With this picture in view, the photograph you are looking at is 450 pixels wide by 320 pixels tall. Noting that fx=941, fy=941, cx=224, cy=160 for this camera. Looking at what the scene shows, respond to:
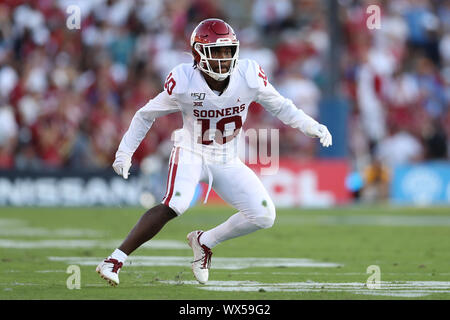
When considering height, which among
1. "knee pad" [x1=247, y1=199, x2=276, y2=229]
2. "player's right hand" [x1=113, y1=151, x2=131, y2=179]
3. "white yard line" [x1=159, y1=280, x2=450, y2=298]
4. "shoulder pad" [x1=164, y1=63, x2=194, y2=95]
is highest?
"shoulder pad" [x1=164, y1=63, x2=194, y2=95]

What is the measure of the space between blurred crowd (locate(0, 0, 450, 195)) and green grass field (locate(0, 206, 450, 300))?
5.30 ft

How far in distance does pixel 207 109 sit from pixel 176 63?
9.75 meters

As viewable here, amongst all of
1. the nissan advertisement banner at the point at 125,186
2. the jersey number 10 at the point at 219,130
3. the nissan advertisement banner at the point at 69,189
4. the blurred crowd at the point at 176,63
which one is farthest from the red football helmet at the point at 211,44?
the nissan advertisement banner at the point at 69,189

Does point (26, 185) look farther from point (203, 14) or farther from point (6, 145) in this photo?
point (203, 14)

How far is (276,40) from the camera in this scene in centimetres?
1728

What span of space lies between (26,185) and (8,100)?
1498mm

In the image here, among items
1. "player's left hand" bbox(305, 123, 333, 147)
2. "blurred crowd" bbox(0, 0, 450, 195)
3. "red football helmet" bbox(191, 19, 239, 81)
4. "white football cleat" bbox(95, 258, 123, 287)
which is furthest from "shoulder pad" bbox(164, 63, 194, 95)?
"blurred crowd" bbox(0, 0, 450, 195)

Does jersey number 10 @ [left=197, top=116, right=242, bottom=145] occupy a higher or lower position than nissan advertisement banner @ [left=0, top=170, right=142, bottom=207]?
higher

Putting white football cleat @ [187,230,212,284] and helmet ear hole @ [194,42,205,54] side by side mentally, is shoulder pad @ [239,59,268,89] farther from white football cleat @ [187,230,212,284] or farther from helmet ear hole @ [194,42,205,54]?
white football cleat @ [187,230,212,284]

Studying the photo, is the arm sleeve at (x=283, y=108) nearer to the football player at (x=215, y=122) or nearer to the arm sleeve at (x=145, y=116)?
the football player at (x=215, y=122)

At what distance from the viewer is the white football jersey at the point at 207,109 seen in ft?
20.9

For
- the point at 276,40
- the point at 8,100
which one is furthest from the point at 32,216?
the point at 276,40

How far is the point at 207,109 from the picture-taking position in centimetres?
641

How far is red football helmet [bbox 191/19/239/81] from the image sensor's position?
636cm
